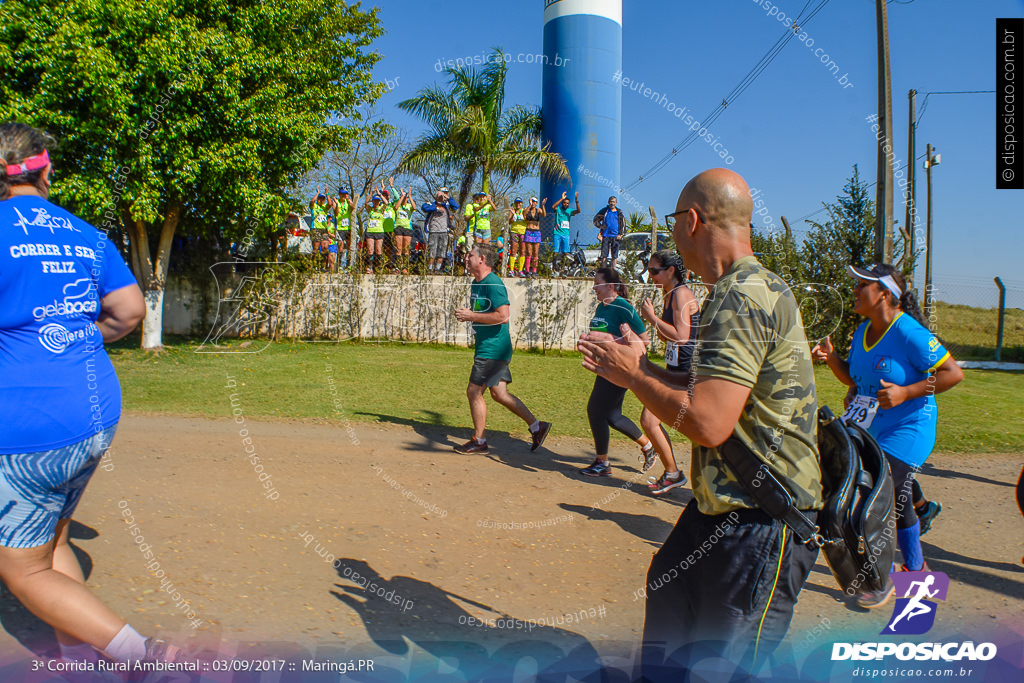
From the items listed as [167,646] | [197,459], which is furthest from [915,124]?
[167,646]

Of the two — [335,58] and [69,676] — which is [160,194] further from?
[69,676]

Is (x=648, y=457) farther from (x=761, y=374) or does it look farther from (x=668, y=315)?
(x=761, y=374)

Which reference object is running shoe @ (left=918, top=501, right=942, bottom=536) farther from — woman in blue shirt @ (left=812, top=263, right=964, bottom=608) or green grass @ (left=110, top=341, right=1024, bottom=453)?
green grass @ (left=110, top=341, right=1024, bottom=453)

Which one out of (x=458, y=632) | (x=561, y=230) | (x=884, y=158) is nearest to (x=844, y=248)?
(x=884, y=158)

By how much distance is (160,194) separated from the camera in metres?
11.0

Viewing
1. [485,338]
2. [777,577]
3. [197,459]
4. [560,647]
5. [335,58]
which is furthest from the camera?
[335,58]

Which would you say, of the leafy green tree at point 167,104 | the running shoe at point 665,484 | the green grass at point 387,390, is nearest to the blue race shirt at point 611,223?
the green grass at point 387,390

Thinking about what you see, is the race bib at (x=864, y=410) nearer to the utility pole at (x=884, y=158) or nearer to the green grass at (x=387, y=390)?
the green grass at (x=387, y=390)

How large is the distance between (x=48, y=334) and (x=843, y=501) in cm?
272

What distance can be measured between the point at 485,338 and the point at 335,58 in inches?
400

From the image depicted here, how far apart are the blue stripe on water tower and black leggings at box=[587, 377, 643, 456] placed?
14.2 meters

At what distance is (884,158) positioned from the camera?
10.7m

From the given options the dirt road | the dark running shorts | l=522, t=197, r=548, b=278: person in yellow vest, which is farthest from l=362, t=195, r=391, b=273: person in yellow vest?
the dark running shorts

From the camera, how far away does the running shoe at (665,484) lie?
538 centimetres
